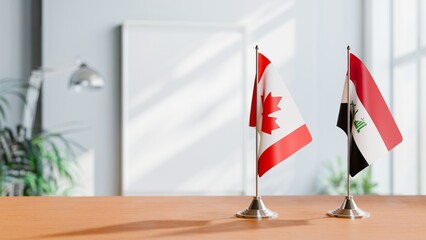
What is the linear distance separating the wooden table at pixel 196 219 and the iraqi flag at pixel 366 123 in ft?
0.49

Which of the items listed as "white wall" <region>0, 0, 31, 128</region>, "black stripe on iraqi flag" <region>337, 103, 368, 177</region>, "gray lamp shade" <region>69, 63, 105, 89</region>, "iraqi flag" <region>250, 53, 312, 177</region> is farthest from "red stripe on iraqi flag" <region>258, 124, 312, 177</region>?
"white wall" <region>0, 0, 31, 128</region>

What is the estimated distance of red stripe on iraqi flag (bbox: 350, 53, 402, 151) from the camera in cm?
160

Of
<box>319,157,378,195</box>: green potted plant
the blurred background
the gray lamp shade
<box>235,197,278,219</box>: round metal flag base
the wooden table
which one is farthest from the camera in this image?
<box>319,157,378,195</box>: green potted plant

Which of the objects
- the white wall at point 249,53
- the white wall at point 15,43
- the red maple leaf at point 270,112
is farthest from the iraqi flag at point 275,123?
the white wall at point 249,53

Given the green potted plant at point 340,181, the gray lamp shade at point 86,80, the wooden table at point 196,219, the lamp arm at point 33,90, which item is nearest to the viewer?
the wooden table at point 196,219

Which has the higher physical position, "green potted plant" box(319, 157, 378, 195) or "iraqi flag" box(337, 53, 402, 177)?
"iraqi flag" box(337, 53, 402, 177)

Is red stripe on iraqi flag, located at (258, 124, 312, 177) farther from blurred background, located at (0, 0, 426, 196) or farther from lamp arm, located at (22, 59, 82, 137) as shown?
blurred background, located at (0, 0, 426, 196)

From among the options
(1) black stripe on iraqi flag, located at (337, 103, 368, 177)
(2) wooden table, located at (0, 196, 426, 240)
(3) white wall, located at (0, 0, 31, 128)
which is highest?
(3) white wall, located at (0, 0, 31, 128)

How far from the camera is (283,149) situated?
1.57 metres

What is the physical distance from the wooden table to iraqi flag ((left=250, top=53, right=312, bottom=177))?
5.9 inches

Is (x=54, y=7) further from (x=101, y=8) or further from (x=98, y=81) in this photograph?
(x=98, y=81)

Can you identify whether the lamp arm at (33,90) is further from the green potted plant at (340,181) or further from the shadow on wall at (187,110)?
the green potted plant at (340,181)

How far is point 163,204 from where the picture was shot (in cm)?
172

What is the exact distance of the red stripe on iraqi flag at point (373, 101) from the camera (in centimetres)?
160
